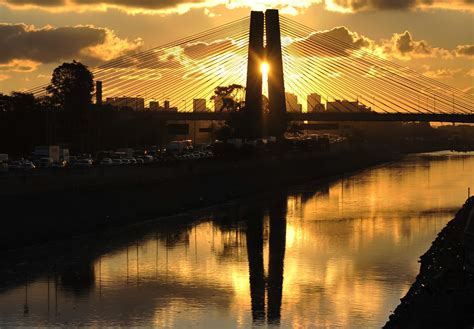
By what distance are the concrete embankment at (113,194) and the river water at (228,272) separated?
1.68m

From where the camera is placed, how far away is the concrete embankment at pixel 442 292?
95.4ft

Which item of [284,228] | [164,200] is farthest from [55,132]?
[284,228]

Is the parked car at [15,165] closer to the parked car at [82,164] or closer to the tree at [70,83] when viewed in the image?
the parked car at [82,164]

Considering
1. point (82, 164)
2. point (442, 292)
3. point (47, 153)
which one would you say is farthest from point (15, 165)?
point (442, 292)

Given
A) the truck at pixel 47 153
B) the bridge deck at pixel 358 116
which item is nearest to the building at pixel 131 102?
the bridge deck at pixel 358 116

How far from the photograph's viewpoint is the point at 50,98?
103m

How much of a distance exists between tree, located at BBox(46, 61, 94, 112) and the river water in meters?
36.8

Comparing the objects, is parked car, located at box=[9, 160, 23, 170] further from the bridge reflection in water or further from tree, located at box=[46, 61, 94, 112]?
tree, located at box=[46, 61, 94, 112]

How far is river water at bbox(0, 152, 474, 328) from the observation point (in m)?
32.1

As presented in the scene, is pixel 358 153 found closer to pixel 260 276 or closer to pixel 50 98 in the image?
pixel 50 98

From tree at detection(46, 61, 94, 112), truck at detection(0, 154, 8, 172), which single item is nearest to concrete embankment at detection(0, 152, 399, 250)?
truck at detection(0, 154, 8, 172)

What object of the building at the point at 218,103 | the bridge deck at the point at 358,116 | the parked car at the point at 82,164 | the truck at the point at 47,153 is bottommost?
the parked car at the point at 82,164

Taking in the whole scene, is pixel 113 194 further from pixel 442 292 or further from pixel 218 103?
pixel 218 103

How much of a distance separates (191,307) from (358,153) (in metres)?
139
